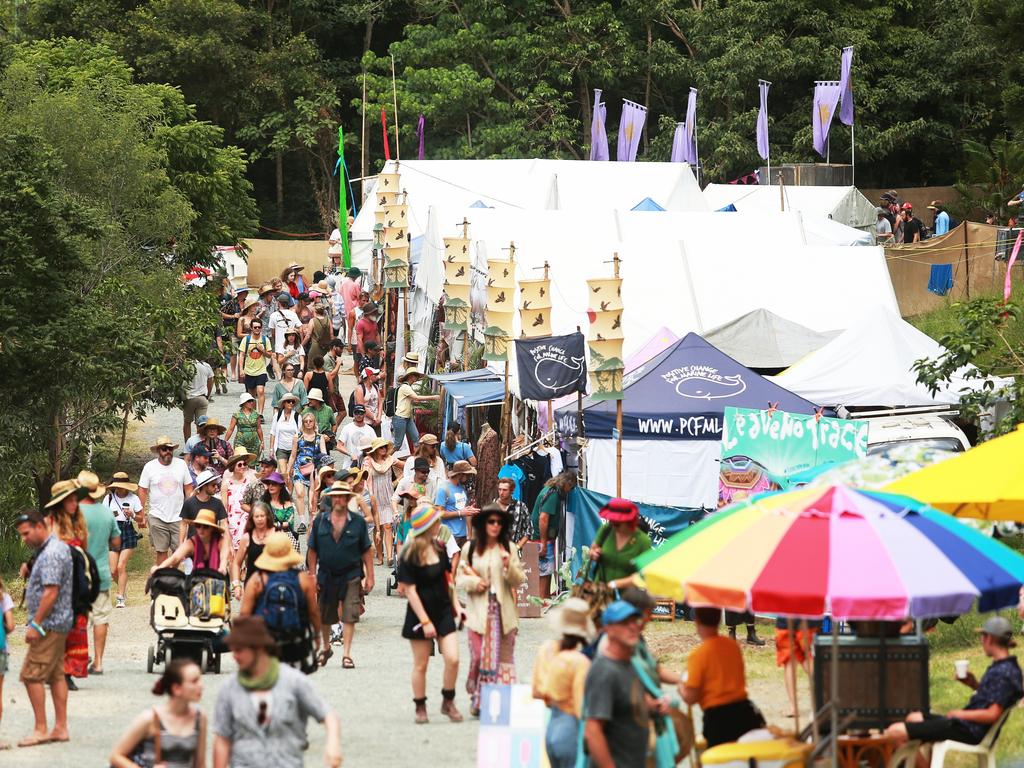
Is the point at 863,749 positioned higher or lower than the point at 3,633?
lower

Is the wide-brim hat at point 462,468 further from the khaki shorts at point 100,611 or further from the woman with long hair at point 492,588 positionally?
the woman with long hair at point 492,588

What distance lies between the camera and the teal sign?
17656 millimetres

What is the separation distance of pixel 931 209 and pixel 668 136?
7785 mm

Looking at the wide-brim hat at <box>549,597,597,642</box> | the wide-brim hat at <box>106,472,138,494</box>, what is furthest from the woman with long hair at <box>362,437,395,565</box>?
the wide-brim hat at <box>549,597,597,642</box>

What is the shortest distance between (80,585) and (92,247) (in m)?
14.3

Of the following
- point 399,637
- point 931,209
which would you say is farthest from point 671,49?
point 399,637

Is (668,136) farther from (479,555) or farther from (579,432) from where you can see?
(479,555)

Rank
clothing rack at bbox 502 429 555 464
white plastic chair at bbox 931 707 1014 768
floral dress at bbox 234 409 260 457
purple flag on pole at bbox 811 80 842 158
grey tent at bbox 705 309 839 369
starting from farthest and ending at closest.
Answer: purple flag on pole at bbox 811 80 842 158 → grey tent at bbox 705 309 839 369 → floral dress at bbox 234 409 260 457 → clothing rack at bbox 502 429 555 464 → white plastic chair at bbox 931 707 1014 768

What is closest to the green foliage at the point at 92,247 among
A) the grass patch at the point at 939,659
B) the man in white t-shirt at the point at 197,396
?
the man in white t-shirt at the point at 197,396

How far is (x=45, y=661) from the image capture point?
11.1 meters

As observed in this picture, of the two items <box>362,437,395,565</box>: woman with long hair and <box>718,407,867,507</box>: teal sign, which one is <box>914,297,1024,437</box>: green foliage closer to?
<box>718,407,867,507</box>: teal sign

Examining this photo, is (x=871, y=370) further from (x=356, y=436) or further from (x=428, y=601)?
(x=428, y=601)

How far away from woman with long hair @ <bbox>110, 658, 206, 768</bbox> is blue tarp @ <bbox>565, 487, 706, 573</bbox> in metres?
9.45

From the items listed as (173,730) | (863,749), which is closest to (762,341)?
(863,749)
